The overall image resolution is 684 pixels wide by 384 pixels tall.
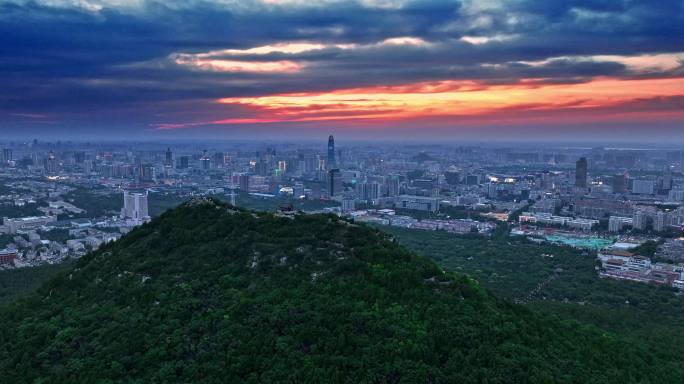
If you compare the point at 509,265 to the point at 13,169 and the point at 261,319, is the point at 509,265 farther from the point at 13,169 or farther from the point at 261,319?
the point at 13,169

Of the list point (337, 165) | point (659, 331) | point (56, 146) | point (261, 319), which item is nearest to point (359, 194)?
point (337, 165)

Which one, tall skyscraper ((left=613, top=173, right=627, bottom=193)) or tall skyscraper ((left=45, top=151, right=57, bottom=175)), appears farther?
tall skyscraper ((left=45, top=151, right=57, bottom=175))

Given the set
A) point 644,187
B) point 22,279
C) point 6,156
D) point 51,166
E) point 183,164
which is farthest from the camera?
point 6,156

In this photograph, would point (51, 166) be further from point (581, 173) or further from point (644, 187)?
point (644, 187)

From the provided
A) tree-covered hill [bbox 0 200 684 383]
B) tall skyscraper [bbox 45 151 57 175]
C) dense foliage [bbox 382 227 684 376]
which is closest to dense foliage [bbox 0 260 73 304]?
tree-covered hill [bbox 0 200 684 383]

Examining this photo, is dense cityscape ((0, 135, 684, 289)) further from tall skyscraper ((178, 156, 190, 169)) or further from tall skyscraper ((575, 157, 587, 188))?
tall skyscraper ((178, 156, 190, 169))

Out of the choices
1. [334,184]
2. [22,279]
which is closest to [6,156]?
[334,184]
